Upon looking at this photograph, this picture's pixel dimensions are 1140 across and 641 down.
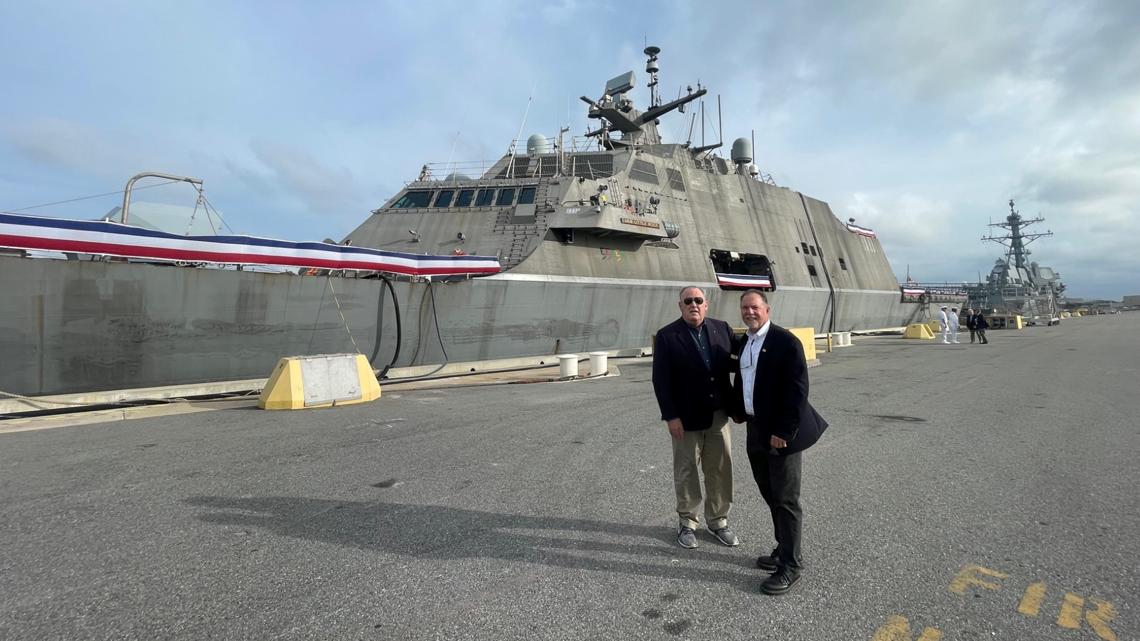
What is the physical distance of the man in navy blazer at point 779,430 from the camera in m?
2.74

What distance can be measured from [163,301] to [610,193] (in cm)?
1179

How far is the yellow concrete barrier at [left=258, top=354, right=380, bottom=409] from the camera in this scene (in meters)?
7.91

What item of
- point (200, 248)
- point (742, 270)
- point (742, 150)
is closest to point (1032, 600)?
point (200, 248)

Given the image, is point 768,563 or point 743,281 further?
point 743,281

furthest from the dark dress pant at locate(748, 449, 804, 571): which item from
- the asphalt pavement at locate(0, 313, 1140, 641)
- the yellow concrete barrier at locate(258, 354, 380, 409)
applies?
the yellow concrete barrier at locate(258, 354, 380, 409)

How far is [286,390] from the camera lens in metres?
7.90

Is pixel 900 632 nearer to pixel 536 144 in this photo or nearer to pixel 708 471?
pixel 708 471

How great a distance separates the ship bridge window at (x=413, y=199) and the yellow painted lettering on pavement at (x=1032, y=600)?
15.7m

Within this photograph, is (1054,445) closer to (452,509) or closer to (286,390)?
(452,509)

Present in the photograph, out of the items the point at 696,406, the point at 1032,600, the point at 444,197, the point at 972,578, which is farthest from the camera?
the point at 444,197

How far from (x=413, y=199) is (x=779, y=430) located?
15.3m

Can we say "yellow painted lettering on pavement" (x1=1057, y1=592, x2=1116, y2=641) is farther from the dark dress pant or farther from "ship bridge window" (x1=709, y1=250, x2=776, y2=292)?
"ship bridge window" (x1=709, y1=250, x2=776, y2=292)

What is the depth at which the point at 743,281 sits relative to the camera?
779 inches

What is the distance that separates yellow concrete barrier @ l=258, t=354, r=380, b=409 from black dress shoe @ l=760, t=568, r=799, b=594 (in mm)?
7263
